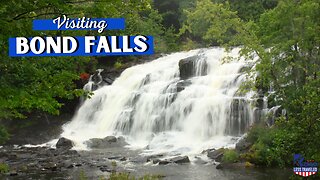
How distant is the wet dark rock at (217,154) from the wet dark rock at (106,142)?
696 centimetres

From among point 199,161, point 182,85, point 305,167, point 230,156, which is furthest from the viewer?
point 182,85

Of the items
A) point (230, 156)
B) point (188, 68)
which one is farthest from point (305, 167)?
point (188, 68)

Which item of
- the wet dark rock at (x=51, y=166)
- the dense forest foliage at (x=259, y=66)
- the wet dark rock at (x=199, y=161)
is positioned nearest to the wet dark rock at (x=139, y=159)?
the wet dark rock at (x=199, y=161)

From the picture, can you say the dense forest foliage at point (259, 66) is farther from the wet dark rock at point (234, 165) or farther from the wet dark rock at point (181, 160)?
the wet dark rock at point (181, 160)

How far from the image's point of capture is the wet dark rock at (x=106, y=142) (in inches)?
1027

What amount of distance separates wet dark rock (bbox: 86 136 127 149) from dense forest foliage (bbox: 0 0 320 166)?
5535mm

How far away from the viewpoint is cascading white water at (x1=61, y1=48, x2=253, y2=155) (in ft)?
81.5

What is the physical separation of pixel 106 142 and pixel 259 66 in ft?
37.9

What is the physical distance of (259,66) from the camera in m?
18.5

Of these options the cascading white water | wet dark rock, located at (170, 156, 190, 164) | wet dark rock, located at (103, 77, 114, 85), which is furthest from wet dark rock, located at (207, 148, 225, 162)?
wet dark rock, located at (103, 77, 114, 85)

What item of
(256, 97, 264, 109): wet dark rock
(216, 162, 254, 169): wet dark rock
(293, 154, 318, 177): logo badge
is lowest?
(216, 162, 254, 169): wet dark rock

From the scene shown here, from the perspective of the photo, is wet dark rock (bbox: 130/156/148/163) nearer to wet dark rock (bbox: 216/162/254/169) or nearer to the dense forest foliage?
wet dark rock (bbox: 216/162/254/169)

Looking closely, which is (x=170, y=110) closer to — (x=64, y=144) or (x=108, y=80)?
(x=64, y=144)

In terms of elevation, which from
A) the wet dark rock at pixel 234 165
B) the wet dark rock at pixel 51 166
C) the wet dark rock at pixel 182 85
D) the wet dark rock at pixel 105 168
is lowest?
the wet dark rock at pixel 51 166
